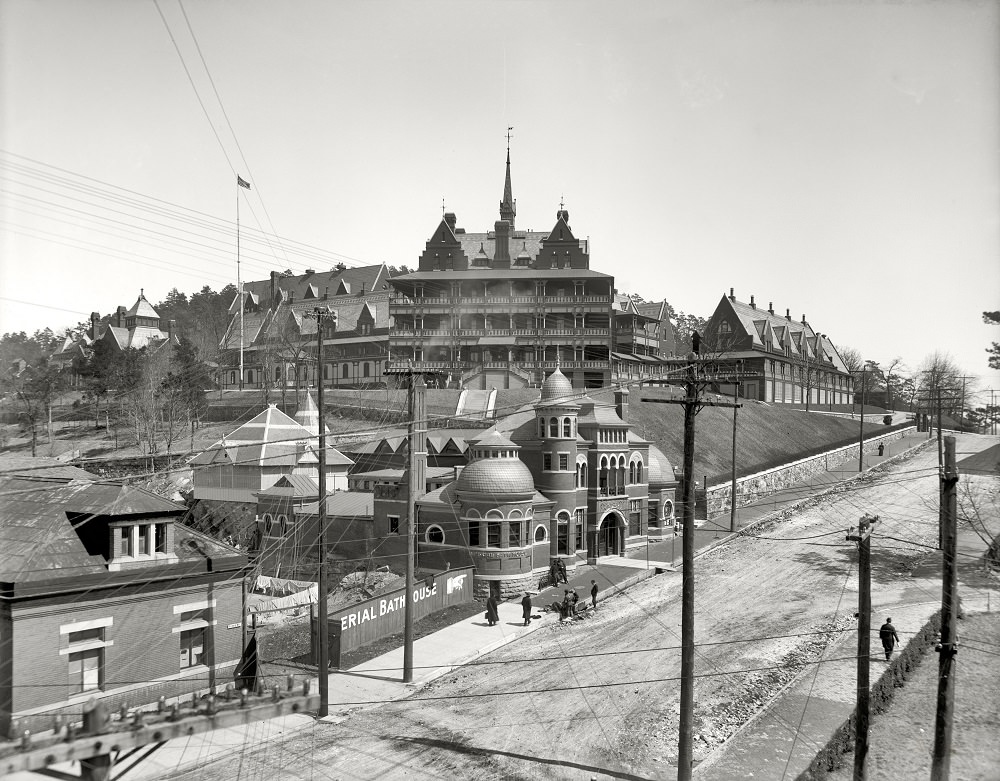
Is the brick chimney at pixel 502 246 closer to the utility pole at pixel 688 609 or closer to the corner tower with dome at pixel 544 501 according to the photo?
the corner tower with dome at pixel 544 501

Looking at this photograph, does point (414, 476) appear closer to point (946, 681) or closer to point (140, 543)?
point (140, 543)

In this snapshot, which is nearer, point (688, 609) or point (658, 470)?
point (688, 609)

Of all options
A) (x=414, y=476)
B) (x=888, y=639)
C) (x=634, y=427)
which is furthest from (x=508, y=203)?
(x=888, y=639)

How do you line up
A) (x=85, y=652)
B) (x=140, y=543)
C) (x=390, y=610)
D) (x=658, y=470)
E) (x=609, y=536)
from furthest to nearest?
(x=658, y=470) → (x=609, y=536) → (x=390, y=610) → (x=140, y=543) → (x=85, y=652)

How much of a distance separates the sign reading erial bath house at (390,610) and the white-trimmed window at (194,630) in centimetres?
553

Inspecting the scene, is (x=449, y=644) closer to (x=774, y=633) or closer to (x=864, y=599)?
(x=774, y=633)

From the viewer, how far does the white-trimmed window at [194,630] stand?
1880 cm

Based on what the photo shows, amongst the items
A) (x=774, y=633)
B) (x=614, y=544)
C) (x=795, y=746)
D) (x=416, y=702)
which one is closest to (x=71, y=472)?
(x=416, y=702)

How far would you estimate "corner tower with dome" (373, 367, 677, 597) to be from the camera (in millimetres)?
→ 34438

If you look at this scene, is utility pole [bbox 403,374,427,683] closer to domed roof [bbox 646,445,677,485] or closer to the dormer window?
the dormer window

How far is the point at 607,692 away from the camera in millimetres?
20703

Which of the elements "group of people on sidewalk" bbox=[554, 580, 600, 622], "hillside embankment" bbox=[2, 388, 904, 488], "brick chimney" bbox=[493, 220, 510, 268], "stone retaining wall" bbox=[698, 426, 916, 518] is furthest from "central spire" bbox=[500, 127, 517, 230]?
"group of people on sidewalk" bbox=[554, 580, 600, 622]

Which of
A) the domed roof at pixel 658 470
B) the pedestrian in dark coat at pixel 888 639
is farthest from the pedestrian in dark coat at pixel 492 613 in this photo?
the domed roof at pixel 658 470

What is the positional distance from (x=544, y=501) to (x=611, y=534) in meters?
7.27
